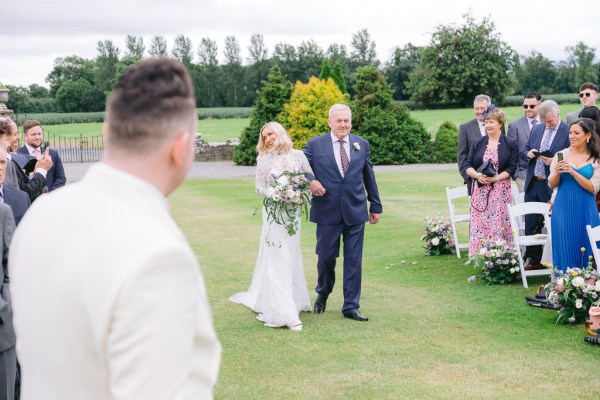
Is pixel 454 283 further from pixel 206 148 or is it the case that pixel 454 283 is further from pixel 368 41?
pixel 368 41

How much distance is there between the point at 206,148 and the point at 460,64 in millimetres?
44620

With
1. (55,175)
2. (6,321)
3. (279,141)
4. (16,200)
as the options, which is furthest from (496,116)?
Answer: (6,321)

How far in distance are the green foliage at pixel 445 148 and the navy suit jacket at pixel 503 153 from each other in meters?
22.0

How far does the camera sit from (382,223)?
1617cm

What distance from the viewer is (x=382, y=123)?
3159 centimetres

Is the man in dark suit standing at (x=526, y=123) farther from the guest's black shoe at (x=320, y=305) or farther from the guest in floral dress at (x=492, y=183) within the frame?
the guest's black shoe at (x=320, y=305)

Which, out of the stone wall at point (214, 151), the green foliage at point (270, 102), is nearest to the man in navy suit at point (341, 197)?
the green foliage at point (270, 102)

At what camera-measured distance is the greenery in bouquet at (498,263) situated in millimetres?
10117

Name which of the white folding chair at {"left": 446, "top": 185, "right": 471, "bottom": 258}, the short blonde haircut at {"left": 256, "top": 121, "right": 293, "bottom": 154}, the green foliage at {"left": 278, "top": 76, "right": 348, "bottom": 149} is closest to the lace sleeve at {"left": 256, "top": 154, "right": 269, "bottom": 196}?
the short blonde haircut at {"left": 256, "top": 121, "right": 293, "bottom": 154}

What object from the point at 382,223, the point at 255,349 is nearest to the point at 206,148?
the point at 382,223

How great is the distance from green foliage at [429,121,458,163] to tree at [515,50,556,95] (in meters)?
69.1

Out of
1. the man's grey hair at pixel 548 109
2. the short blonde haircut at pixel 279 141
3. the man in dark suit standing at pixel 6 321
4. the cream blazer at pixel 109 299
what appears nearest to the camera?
the cream blazer at pixel 109 299

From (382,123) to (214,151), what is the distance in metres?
9.99

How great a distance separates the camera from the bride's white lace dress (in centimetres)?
841
